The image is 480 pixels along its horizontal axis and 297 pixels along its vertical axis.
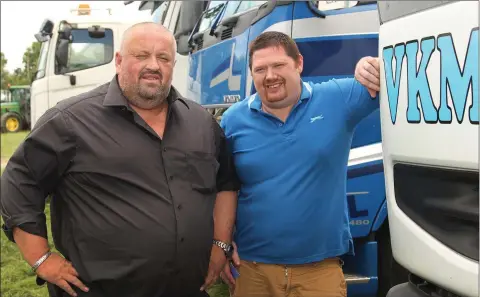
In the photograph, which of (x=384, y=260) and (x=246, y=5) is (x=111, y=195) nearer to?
(x=384, y=260)

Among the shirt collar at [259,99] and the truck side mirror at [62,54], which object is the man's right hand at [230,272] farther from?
the truck side mirror at [62,54]

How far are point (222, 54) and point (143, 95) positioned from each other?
1465 millimetres

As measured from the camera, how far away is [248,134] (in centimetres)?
233

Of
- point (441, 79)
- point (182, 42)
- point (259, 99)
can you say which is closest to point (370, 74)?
point (259, 99)

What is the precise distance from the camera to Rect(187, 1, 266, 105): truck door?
127 inches

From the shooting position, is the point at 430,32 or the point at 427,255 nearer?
the point at 430,32

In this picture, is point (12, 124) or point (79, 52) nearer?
point (79, 52)

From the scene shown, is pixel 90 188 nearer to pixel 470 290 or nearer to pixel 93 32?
pixel 470 290

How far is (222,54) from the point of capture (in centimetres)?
350

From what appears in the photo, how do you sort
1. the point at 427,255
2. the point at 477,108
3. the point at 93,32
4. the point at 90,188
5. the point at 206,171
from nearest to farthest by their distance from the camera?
1. the point at 477,108
2. the point at 427,255
3. the point at 90,188
4. the point at 206,171
5. the point at 93,32

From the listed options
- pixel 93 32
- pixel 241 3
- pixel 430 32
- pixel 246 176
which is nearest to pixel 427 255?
pixel 430 32

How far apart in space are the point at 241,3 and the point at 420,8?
7.59 ft

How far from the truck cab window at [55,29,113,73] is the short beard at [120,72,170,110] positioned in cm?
607

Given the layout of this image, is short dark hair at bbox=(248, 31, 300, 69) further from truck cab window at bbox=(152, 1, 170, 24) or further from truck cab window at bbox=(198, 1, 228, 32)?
truck cab window at bbox=(152, 1, 170, 24)
